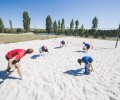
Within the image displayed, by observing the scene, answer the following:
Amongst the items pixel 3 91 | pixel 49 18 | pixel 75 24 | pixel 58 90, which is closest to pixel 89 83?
pixel 58 90

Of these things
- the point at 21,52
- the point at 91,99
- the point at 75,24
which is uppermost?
the point at 75,24

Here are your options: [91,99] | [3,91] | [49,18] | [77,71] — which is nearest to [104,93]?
[91,99]

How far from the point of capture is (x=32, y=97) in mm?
3658

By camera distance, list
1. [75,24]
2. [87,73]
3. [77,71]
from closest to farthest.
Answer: [87,73] < [77,71] < [75,24]

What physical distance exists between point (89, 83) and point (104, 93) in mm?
809

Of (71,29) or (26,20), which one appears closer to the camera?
(26,20)

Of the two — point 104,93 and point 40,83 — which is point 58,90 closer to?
point 40,83

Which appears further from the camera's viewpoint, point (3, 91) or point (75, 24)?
point (75, 24)

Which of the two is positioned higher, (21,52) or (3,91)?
(21,52)

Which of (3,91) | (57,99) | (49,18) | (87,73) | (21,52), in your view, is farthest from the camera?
(49,18)

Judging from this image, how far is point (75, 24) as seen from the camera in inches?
2131

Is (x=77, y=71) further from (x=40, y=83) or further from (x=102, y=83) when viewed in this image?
(x=40, y=83)

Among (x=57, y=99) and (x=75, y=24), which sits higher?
(x=75, y=24)

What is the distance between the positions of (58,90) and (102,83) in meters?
1.89
